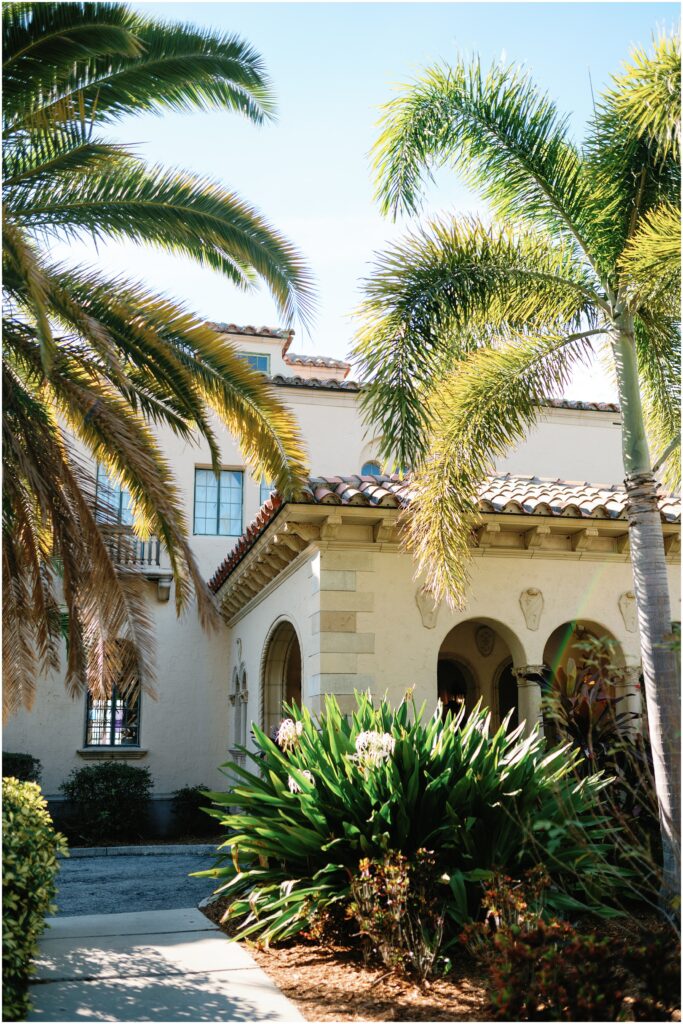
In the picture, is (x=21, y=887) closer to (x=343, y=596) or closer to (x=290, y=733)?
(x=290, y=733)

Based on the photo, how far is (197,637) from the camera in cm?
1922

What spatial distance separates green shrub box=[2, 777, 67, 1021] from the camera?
5.16m

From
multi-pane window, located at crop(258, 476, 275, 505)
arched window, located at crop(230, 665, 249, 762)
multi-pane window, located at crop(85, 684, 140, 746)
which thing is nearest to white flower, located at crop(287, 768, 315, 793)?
arched window, located at crop(230, 665, 249, 762)

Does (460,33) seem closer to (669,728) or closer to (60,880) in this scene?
(669,728)

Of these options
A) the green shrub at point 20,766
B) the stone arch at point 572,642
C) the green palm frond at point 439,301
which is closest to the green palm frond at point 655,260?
the green palm frond at point 439,301

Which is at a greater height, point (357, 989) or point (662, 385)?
point (662, 385)

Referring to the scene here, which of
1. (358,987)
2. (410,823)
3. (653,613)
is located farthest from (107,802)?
(653,613)

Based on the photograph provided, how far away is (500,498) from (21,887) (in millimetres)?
7253

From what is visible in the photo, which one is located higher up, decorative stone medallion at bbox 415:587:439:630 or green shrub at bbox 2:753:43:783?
decorative stone medallion at bbox 415:587:439:630

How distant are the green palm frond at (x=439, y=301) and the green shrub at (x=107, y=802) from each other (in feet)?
37.7

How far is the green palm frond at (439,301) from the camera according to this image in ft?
26.5

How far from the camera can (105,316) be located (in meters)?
7.30

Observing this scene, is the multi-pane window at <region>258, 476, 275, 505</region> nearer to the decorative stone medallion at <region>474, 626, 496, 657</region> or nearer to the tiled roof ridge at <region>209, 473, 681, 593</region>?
the decorative stone medallion at <region>474, 626, 496, 657</region>

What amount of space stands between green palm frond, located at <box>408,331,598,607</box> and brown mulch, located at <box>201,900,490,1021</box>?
12.1 feet
